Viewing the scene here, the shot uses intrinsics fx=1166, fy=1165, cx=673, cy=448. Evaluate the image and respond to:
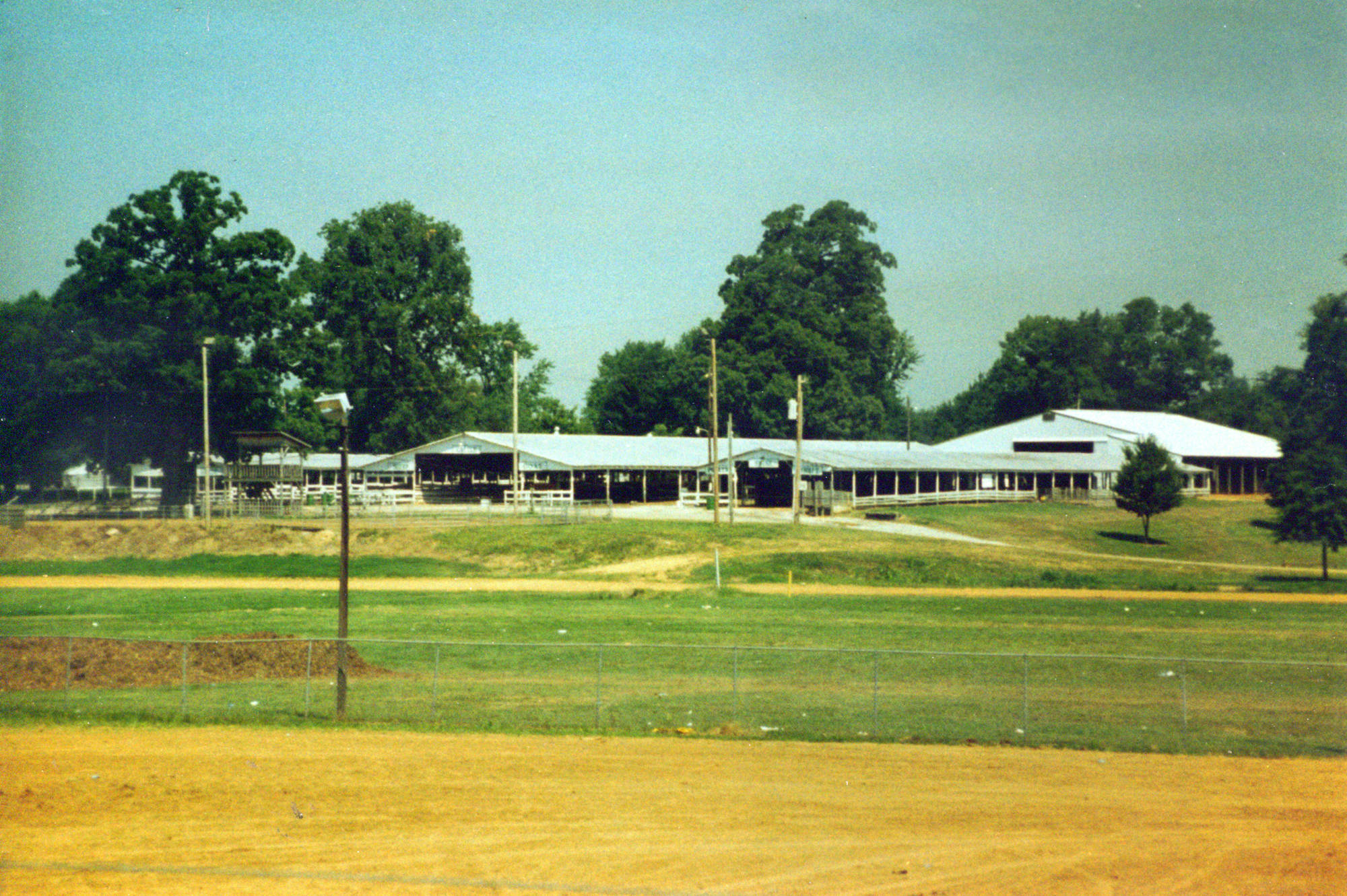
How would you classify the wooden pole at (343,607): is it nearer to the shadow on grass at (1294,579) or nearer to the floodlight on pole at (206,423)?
the floodlight on pole at (206,423)

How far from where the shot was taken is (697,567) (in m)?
48.9

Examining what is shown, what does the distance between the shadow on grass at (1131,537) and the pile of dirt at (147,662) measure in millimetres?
51982

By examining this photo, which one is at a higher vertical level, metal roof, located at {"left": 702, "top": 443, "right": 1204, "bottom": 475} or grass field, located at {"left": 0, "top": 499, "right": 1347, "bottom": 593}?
metal roof, located at {"left": 702, "top": 443, "right": 1204, "bottom": 475}

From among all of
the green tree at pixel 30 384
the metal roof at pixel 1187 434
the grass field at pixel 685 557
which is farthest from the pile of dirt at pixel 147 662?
the metal roof at pixel 1187 434

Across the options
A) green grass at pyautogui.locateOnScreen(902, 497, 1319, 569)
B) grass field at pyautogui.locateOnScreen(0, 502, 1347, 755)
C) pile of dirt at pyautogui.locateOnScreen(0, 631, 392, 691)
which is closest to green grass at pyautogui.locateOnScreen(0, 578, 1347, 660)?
grass field at pyautogui.locateOnScreen(0, 502, 1347, 755)

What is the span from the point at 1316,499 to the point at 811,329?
7357 cm

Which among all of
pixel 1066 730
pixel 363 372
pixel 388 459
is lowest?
pixel 1066 730

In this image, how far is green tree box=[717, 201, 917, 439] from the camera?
11781 centimetres

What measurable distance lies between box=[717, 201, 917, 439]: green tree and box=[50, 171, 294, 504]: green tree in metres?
49.7

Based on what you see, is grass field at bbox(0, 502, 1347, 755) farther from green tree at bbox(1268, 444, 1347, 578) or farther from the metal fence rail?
green tree at bbox(1268, 444, 1347, 578)

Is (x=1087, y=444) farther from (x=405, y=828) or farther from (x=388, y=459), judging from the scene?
(x=405, y=828)

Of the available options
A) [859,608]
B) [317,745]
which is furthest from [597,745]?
[859,608]

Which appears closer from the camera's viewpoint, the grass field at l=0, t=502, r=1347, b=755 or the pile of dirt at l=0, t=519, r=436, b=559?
the grass field at l=0, t=502, r=1347, b=755

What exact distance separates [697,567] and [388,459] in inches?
1677
